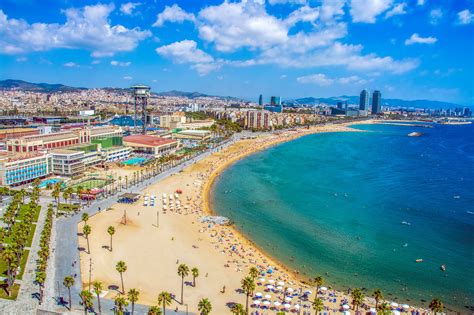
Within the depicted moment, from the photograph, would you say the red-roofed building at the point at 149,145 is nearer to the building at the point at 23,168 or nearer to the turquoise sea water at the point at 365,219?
the turquoise sea water at the point at 365,219

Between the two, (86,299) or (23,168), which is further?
(23,168)

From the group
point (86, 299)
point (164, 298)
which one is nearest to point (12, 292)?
point (86, 299)

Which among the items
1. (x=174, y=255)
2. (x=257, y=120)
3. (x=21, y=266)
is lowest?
(x=174, y=255)

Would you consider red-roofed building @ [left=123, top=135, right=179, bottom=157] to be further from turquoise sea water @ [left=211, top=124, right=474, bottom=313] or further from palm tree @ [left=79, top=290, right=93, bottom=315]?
palm tree @ [left=79, top=290, right=93, bottom=315]

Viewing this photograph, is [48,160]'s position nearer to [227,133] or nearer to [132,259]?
[132,259]

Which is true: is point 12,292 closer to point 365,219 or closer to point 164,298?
point 164,298

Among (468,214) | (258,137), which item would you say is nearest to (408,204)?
(468,214)
